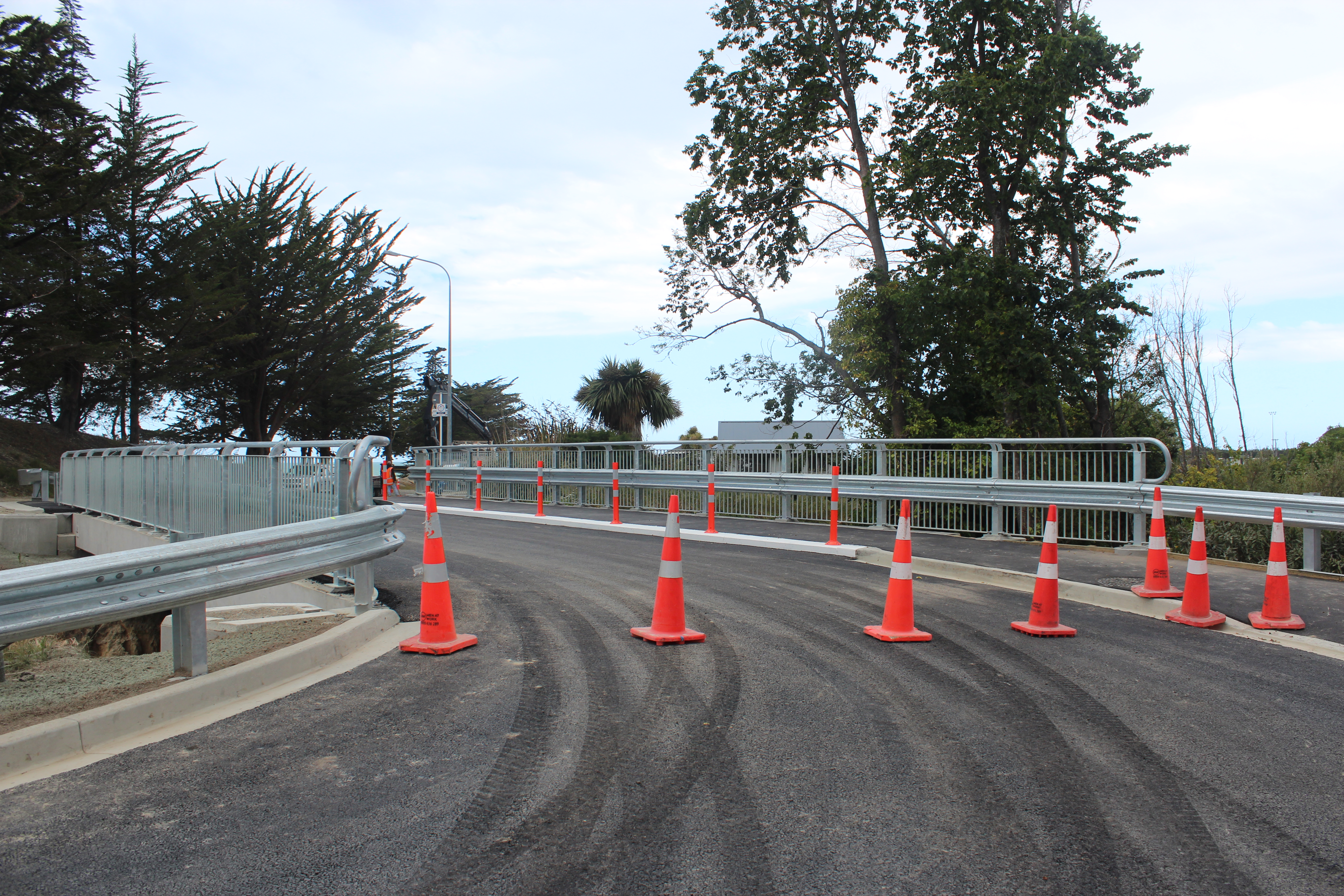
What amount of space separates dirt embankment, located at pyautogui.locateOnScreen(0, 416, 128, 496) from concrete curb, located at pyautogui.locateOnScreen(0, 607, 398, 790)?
90.3 ft

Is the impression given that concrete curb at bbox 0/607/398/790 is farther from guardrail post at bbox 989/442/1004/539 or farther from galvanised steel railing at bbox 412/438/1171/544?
guardrail post at bbox 989/442/1004/539

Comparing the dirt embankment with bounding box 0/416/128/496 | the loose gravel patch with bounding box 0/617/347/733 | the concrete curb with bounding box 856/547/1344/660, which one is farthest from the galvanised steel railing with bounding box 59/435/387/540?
the dirt embankment with bounding box 0/416/128/496

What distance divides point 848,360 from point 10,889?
24.3 meters

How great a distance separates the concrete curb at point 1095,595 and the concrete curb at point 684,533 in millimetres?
487

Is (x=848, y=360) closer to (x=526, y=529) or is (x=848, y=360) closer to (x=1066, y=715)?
(x=526, y=529)

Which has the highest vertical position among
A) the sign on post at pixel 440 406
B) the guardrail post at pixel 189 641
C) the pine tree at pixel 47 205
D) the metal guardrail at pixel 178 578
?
the pine tree at pixel 47 205

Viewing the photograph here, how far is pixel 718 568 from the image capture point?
9.97 metres

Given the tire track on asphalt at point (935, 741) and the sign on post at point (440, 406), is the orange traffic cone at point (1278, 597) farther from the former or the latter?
the sign on post at point (440, 406)

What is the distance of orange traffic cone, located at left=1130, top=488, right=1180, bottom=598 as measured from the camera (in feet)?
25.2

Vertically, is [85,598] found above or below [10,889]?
above

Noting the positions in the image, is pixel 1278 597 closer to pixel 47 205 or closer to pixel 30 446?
pixel 47 205

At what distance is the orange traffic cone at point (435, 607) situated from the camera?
582 centimetres

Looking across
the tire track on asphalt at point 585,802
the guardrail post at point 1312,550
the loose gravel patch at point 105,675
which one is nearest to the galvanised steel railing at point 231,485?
the loose gravel patch at point 105,675

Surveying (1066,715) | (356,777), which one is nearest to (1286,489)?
(1066,715)
